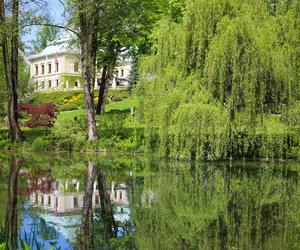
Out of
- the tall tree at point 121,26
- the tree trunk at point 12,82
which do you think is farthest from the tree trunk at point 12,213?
the tall tree at point 121,26

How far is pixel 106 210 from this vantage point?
12.2m

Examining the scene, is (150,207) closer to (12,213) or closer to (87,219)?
(87,219)

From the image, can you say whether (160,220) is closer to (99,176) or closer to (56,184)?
(56,184)

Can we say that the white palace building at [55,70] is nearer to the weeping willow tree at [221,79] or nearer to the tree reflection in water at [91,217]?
the weeping willow tree at [221,79]

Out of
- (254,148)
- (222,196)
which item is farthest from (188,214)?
(254,148)

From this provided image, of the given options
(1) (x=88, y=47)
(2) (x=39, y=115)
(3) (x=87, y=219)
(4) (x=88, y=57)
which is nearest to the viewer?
(3) (x=87, y=219)

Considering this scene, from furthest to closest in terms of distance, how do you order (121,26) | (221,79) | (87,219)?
(121,26), (221,79), (87,219)

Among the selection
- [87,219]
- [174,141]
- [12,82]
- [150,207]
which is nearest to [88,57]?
[12,82]

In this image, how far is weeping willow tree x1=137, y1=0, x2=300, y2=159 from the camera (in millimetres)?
21594

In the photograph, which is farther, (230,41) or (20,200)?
(230,41)

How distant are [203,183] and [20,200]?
6.02 m

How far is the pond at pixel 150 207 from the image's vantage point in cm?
932

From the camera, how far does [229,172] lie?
20281 millimetres

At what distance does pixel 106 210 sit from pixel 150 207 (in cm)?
103
